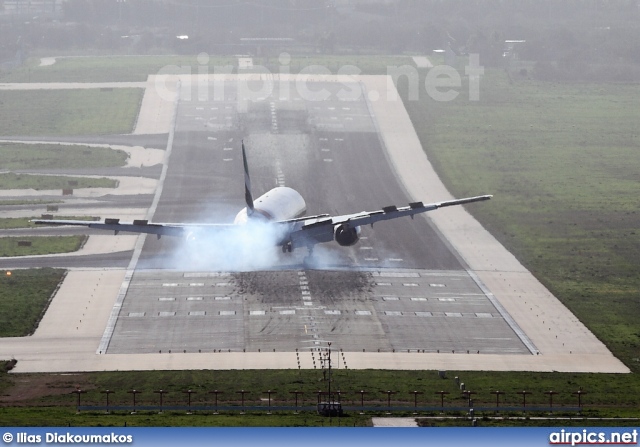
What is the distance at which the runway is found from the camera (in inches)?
4163

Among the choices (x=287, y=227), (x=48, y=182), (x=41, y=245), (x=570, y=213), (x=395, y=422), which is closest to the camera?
(x=395, y=422)

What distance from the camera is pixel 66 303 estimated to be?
4685 inches

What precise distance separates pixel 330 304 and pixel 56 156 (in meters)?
78.4

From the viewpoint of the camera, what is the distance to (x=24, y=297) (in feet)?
393

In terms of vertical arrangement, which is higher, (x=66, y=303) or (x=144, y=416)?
(x=144, y=416)

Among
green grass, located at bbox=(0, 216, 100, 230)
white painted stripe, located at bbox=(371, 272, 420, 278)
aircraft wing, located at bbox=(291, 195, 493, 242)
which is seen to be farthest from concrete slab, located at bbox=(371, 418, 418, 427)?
green grass, located at bbox=(0, 216, 100, 230)

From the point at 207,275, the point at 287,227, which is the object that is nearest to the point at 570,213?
the point at 287,227

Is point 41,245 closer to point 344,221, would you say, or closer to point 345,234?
point 344,221

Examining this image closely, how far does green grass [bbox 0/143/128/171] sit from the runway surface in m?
15.7

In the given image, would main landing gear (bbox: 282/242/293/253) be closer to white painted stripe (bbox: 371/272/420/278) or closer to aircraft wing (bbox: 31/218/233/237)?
aircraft wing (bbox: 31/218/233/237)

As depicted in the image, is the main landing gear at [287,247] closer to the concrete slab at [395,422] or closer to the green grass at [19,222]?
the green grass at [19,222]

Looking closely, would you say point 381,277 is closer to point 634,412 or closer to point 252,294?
point 252,294

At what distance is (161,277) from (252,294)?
10612 mm

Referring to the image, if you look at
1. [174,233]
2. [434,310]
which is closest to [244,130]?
[174,233]
